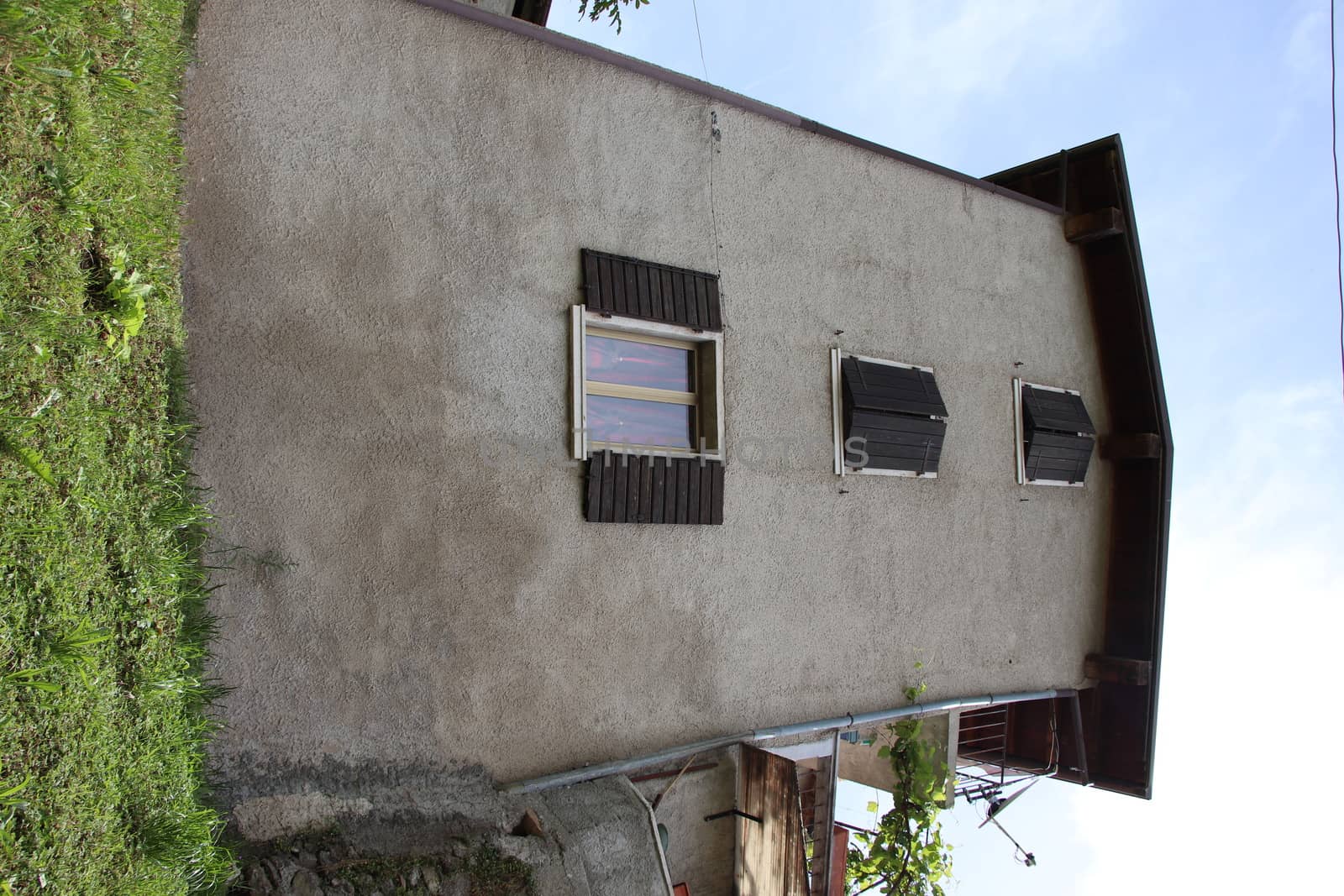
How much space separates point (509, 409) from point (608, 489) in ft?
2.83

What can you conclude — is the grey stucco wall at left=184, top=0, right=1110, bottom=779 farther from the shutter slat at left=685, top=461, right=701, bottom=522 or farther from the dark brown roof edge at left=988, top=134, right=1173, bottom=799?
the dark brown roof edge at left=988, top=134, right=1173, bottom=799

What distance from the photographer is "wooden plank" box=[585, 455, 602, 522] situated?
6352mm

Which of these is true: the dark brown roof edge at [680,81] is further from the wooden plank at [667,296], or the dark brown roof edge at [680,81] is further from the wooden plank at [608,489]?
the wooden plank at [608,489]

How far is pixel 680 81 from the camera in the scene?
7102 mm

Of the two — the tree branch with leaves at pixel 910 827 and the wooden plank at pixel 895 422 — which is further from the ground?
the wooden plank at pixel 895 422

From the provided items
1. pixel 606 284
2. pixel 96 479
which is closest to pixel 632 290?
pixel 606 284

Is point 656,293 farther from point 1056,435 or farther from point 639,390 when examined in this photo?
point 1056,435

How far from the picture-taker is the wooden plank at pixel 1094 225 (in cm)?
969

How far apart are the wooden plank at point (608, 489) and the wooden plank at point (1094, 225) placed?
245 inches

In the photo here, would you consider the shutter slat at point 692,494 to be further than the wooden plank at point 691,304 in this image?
No

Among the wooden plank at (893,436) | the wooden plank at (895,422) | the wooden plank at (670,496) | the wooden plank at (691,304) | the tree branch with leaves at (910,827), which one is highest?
the wooden plank at (691,304)

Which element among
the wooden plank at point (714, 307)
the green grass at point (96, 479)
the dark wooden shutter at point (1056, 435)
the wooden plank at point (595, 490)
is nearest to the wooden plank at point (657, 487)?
the wooden plank at point (595, 490)

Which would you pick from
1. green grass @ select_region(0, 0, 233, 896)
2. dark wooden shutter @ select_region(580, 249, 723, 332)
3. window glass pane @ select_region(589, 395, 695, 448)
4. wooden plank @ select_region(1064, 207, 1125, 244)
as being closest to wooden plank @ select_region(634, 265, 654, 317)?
dark wooden shutter @ select_region(580, 249, 723, 332)

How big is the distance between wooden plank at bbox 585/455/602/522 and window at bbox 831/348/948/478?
2.20 m
